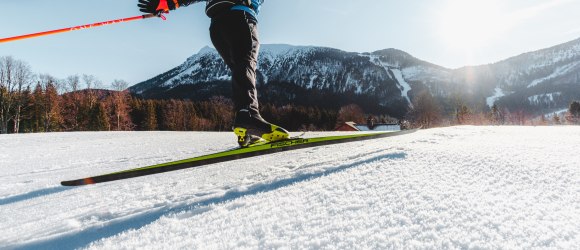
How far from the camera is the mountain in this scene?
135875 mm

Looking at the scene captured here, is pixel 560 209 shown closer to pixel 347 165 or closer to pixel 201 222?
pixel 347 165

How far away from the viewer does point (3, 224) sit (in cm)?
117

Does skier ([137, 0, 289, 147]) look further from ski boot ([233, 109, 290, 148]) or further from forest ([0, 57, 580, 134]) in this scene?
forest ([0, 57, 580, 134])

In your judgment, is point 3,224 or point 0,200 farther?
point 0,200

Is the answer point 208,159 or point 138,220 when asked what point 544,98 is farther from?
point 138,220

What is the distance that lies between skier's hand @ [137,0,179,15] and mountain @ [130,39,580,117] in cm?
12127

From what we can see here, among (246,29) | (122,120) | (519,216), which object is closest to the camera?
(519,216)

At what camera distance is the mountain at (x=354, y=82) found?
446 feet

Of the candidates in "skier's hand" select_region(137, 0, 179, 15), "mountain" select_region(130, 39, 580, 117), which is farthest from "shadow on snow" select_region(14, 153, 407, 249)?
"mountain" select_region(130, 39, 580, 117)

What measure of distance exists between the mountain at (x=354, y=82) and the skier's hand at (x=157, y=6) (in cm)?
12127

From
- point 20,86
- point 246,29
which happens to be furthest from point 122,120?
point 246,29

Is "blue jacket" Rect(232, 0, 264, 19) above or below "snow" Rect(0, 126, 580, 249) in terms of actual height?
above

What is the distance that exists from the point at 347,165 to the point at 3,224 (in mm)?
1422

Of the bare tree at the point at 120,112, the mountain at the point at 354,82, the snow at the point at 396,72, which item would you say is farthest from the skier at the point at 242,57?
the snow at the point at 396,72
